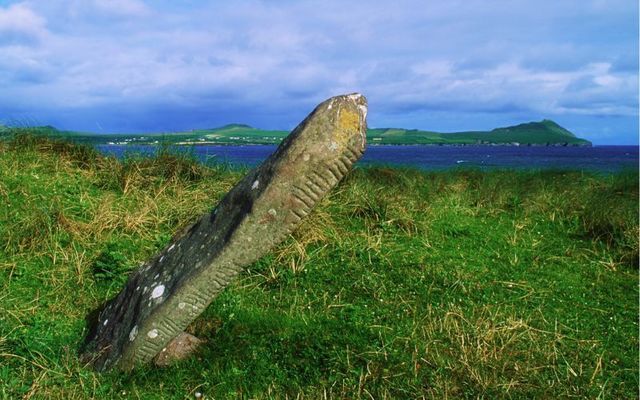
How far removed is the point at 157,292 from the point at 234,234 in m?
1.03

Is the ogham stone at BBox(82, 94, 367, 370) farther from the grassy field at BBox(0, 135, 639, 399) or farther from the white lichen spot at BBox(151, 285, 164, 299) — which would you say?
the grassy field at BBox(0, 135, 639, 399)

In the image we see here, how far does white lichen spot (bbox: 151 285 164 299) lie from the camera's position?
542 centimetres

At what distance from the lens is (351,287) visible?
7438 millimetres

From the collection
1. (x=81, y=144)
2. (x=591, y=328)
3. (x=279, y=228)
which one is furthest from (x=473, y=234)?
(x=81, y=144)

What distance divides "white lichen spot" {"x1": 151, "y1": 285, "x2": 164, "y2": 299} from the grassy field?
0.67 metres

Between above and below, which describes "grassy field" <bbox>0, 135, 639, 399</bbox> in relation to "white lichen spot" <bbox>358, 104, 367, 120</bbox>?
below

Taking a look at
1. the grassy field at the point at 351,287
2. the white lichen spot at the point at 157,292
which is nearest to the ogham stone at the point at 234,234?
the white lichen spot at the point at 157,292

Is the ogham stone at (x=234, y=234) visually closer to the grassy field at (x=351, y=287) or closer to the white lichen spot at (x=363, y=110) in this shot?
the white lichen spot at (x=363, y=110)

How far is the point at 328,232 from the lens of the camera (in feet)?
29.9

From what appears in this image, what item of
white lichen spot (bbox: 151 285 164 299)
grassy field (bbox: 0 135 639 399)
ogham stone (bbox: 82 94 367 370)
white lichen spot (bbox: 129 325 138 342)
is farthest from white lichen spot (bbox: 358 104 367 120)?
Result: white lichen spot (bbox: 129 325 138 342)

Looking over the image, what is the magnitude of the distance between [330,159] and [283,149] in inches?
17.3

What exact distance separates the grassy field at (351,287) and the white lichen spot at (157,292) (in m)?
0.67

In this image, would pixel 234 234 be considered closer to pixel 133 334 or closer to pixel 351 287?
pixel 133 334

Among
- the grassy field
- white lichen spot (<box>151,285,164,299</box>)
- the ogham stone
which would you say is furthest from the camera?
white lichen spot (<box>151,285,164,299</box>)
